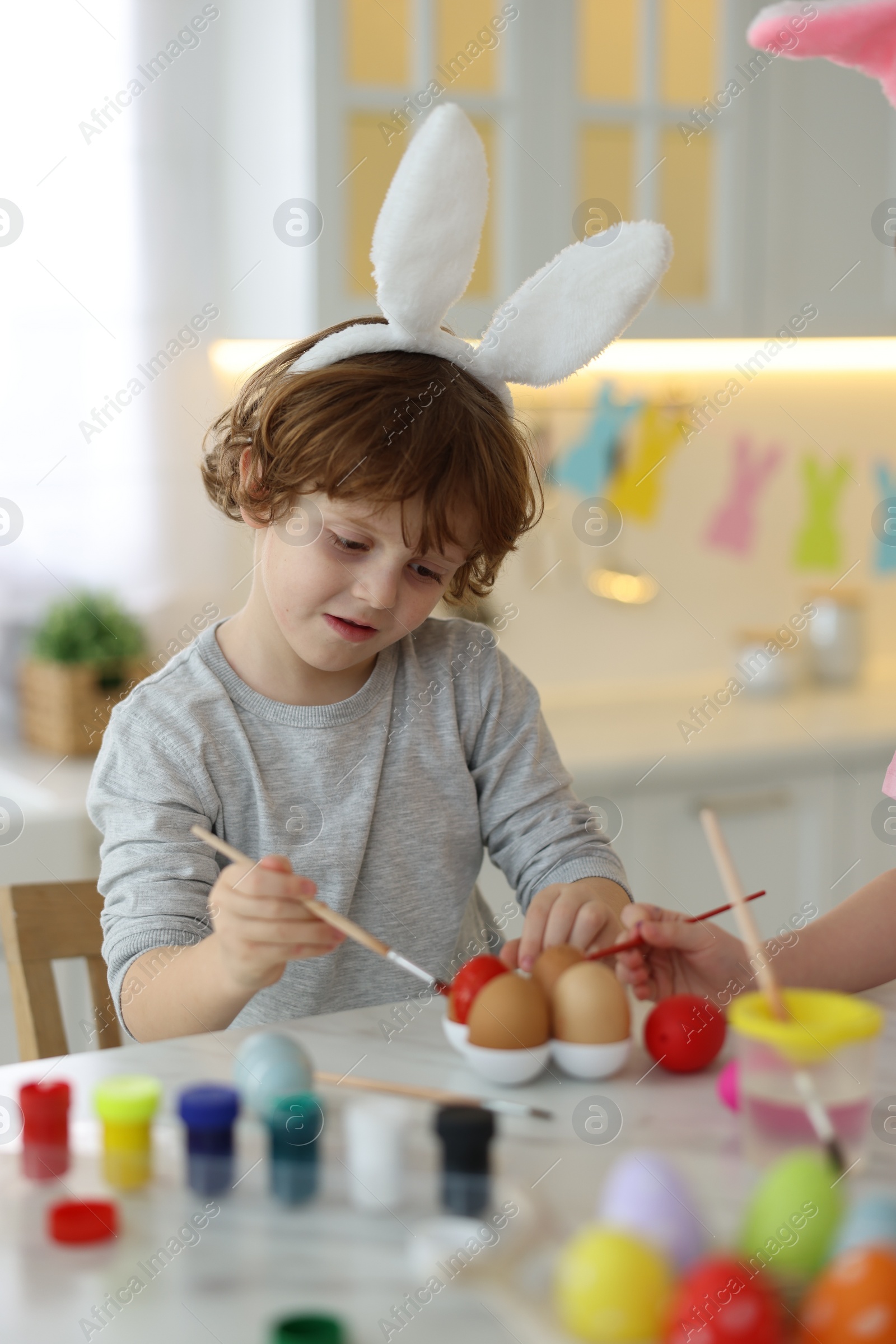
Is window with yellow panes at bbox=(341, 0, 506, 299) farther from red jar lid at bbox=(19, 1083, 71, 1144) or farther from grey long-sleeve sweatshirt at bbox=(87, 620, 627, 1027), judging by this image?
red jar lid at bbox=(19, 1083, 71, 1144)

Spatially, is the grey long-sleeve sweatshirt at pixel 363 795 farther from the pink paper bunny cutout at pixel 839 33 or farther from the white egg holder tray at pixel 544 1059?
the pink paper bunny cutout at pixel 839 33

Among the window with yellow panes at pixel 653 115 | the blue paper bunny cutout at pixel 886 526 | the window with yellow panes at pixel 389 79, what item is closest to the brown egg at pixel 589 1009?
the window with yellow panes at pixel 389 79

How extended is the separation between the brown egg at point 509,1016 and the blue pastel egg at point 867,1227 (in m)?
0.25

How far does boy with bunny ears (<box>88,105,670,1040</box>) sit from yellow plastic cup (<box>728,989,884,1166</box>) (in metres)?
0.26

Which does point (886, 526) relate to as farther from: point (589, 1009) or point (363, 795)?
point (589, 1009)

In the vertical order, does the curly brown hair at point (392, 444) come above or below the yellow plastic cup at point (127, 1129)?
above

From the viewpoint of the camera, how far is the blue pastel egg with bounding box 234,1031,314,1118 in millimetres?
791

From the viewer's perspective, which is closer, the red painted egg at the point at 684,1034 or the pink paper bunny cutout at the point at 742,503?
the red painted egg at the point at 684,1034

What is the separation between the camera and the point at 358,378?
114cm

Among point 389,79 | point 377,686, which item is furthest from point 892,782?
point 389,79

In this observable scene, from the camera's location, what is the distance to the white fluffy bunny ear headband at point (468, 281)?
3.47 feet

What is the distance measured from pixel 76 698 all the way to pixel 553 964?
1.33 metres

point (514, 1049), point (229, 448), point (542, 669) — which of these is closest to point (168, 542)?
point (542, 669)

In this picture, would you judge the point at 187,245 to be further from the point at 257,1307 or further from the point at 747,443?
the point at 257,1307
